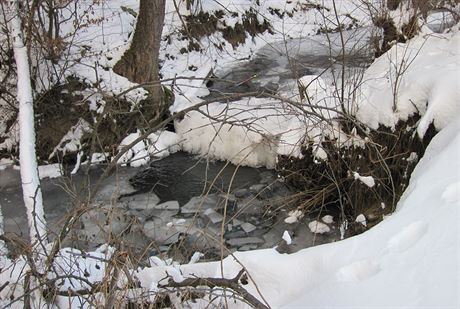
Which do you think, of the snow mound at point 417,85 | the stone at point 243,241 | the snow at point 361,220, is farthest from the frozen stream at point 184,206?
the snow mound at point 417,85

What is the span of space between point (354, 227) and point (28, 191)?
3179 millimetres

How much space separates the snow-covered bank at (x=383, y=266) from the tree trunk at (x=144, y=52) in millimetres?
5102

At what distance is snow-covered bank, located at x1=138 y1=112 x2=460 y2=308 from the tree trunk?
5102 mm

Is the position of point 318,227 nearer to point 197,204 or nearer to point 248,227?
point 248,227

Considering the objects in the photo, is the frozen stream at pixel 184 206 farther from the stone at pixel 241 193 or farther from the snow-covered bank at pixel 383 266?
the snow-covered bank at pixel 383 266

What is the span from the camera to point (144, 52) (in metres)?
7.95

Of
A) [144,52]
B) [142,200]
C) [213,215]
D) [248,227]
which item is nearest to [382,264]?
[248,227]

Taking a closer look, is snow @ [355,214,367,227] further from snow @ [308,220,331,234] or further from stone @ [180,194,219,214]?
stone @ [180,194,219,214]

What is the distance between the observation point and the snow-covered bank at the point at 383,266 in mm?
2180

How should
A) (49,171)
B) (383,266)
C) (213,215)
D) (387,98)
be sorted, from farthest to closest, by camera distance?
(49,171), (387,98), (213,215), (383,266)

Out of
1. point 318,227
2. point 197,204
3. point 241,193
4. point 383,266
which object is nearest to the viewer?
point 383,266

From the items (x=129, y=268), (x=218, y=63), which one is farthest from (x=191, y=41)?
(x=129, y=268)

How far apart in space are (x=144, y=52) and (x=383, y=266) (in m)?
6.23

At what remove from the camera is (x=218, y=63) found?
10.6 m
